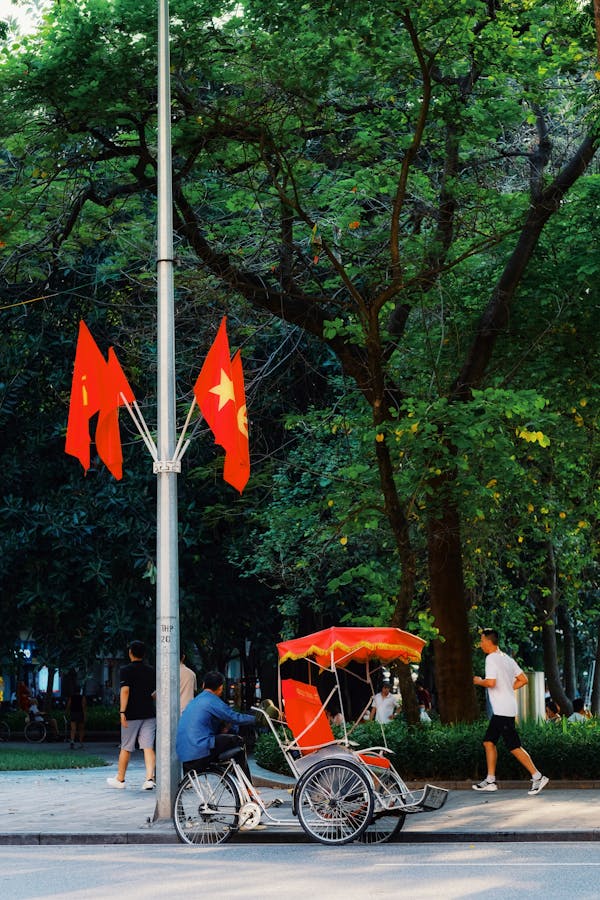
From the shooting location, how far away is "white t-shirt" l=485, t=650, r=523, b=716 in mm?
15820

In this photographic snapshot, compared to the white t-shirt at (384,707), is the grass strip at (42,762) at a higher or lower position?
lower

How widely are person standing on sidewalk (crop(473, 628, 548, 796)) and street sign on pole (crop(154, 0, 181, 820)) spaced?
4.32 m

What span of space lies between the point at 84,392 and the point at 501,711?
6271 mm

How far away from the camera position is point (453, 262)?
17.0 meters

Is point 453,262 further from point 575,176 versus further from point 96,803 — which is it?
point 96,803

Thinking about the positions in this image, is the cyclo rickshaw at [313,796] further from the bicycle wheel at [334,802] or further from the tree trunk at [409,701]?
the tree trunk at [409,701]

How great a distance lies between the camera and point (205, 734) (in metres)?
12.4

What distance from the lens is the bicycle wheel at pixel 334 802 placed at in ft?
38.5

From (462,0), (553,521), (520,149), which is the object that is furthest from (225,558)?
(462,0)

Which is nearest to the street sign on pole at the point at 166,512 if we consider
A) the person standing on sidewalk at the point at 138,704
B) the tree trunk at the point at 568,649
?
the person standing on sidewalk at the point at 138,704

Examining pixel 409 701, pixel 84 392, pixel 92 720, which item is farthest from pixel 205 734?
pixel 92 720

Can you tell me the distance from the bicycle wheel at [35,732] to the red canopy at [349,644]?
1015 inches

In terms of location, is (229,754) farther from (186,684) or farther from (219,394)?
(186,684)

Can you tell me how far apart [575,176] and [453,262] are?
2.55m
